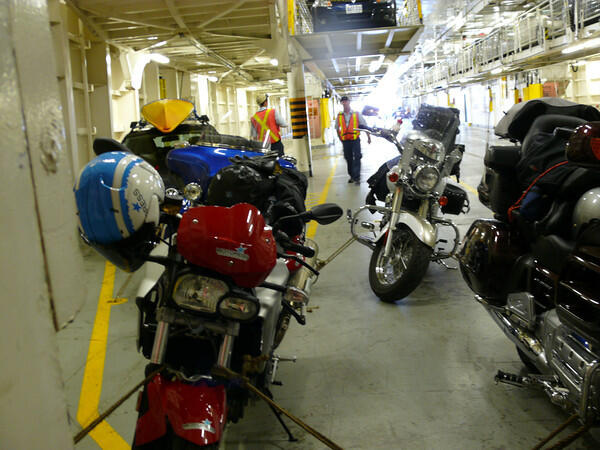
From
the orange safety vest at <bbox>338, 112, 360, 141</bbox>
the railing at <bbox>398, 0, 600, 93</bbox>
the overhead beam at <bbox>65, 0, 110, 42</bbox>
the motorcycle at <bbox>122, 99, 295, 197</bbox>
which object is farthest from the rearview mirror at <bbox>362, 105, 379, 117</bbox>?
the railing at <bbox>398, 0, 600, 93</bbox>

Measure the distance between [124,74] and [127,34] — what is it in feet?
2.34

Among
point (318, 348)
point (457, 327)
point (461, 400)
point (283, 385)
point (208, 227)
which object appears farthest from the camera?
point (457, 327)

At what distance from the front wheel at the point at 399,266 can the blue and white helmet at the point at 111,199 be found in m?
2.75

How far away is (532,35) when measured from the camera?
15.2 meters

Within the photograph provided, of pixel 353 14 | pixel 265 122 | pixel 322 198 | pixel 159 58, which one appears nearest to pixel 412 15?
pixel 353 14

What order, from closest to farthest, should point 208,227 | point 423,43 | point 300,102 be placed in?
point 208,227
point 300,102
point 423,43

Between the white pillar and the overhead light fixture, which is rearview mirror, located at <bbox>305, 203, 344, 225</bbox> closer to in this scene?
the white pillar

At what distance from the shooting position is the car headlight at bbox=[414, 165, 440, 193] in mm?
4309

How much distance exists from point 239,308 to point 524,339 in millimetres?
1449

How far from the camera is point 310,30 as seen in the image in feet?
45.1

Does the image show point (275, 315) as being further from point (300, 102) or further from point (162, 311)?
point (300, 102)

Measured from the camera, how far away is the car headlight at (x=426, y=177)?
4.31 m

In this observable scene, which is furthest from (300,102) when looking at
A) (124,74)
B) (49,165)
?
(49,165)

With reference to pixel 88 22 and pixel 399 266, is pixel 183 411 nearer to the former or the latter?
pixel 399 266
